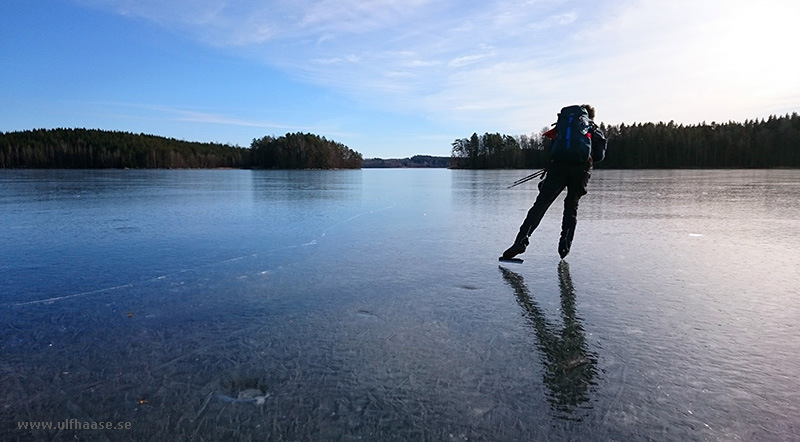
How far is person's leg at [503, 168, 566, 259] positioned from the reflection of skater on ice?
1446mm

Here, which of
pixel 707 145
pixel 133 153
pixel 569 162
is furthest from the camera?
pixel 133 153

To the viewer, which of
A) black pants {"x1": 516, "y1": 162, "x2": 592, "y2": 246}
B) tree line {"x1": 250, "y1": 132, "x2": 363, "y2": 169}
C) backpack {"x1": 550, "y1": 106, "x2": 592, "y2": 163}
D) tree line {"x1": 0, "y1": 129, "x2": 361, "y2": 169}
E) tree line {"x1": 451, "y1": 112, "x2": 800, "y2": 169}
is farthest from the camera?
tree line {"x1": 250, "y1": 132, "x2": 363, "y2": 169}

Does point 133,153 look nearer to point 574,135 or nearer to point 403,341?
point 574,135

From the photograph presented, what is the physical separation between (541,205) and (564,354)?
3.16m

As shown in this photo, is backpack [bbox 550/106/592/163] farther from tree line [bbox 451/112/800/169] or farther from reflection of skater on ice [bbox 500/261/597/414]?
tree line [bbox 451/112/800/169]

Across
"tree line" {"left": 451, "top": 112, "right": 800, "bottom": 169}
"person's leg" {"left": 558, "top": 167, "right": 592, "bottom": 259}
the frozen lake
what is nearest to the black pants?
"person's leg" {"left": 558, "top": 167, "right": 592, "bottom": 259}

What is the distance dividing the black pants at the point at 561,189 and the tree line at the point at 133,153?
11579cm

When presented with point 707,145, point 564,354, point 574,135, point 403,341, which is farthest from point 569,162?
point 707,145

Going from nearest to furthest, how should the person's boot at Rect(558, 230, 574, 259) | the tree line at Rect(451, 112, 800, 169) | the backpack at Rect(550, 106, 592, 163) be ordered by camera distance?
the backpack at Rect(550, 106, 592, 163) → the person's boot at Rect(558, 230, 574, 259) → the tree line at Rect(451, 112, 800, 169)

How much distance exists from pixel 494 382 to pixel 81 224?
9.32 m

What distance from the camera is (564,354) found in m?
2.96

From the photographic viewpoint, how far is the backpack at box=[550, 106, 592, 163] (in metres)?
5.52

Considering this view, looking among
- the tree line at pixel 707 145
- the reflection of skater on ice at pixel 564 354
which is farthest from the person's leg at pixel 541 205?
the tree line at pixel 707 145

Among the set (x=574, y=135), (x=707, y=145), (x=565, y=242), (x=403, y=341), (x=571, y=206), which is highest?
(x=707, y=145)
